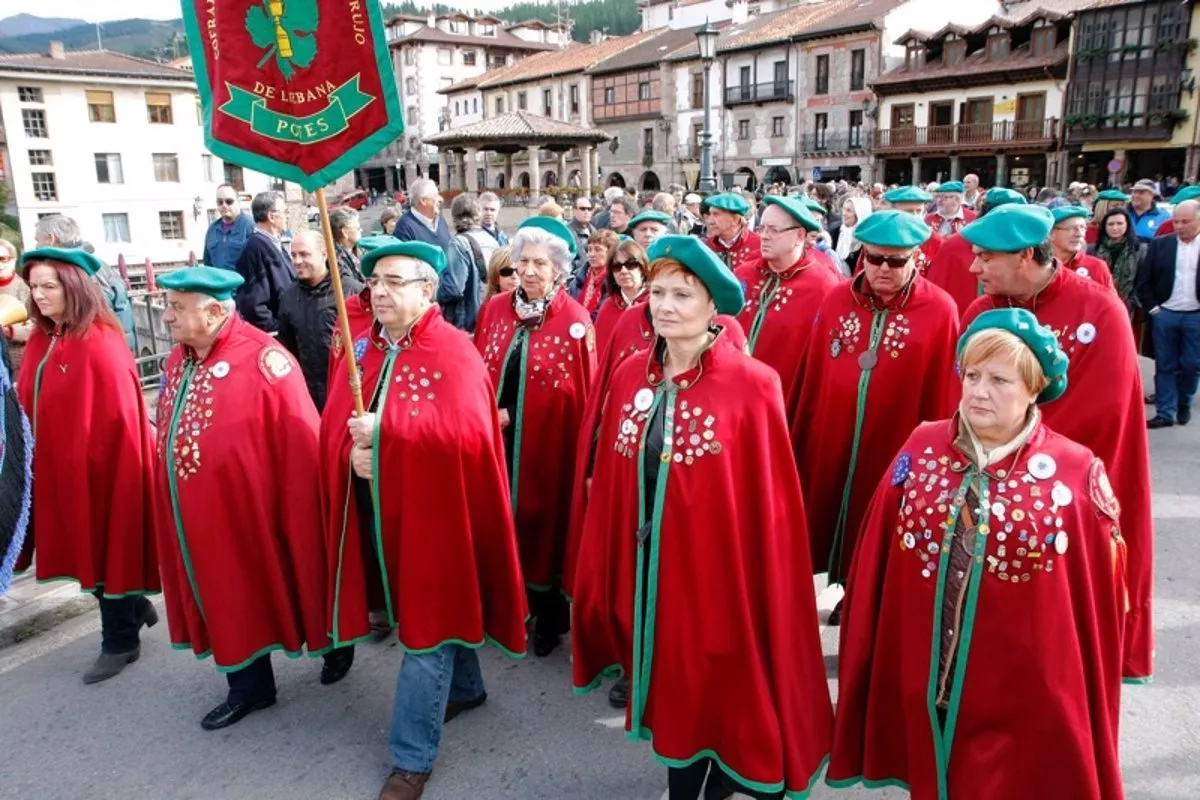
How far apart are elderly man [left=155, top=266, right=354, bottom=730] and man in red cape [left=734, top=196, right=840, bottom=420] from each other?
2.44 meters

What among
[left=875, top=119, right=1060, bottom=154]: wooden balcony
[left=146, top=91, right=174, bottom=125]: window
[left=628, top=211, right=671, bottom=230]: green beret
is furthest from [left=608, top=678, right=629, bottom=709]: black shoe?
[left=146, top=91, right=174, bottom=125]: window

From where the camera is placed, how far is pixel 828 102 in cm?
3997

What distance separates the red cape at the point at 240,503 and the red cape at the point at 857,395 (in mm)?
2333

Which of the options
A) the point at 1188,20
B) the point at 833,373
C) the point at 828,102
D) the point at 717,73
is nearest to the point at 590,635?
the point at 833,373

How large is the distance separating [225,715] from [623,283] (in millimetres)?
2904

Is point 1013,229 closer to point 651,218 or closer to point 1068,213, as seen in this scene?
point 1068,213

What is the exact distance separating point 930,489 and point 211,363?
9.26ft

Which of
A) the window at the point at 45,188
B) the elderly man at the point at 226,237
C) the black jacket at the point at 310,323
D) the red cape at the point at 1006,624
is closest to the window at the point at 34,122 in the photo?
the window at the point at 45,188

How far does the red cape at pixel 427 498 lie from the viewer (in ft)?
11.2

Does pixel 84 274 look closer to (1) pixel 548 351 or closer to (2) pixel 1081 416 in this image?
(1) pixel 548 351

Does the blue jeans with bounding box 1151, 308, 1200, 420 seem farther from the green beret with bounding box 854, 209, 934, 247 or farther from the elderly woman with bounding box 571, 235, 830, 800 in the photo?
the elderly woman with bounding box 571, 235, 830, 800

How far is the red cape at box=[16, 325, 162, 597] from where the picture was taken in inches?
166

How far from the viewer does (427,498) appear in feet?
11.3

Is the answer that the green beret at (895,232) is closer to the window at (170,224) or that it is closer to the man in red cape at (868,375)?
the man in red cape at (868,375)
